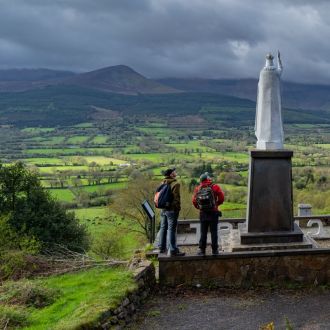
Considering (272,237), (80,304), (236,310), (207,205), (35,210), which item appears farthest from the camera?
(35,210)

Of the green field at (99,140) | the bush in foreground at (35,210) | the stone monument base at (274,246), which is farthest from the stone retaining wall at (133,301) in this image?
the green field at (99,140)

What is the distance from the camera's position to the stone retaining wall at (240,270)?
1099cm

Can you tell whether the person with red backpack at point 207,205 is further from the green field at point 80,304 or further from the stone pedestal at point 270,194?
the green field at point 80,304

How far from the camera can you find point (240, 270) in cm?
1101

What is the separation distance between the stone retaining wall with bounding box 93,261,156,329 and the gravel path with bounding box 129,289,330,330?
0.18 metres

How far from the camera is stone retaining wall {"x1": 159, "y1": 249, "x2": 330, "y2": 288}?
11.0m

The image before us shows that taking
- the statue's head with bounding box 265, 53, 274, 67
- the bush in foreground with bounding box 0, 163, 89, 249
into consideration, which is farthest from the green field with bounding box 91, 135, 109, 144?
the statue's head with bounding box 265, 53, 274, 67

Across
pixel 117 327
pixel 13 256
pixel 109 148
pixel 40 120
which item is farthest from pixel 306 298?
pixel 40 120

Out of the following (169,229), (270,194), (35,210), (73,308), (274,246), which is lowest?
(35,210)

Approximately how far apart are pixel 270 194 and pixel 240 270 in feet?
7.08

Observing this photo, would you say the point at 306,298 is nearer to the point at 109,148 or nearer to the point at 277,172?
the point at 277,172

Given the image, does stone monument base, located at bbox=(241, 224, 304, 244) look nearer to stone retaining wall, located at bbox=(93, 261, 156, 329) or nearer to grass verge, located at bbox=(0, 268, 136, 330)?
stone retaining wall, located at bbox=(93, 261, 156, 329)

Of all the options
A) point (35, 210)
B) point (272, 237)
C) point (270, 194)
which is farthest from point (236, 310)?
point (35, 210)

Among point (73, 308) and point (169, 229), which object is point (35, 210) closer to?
point (169, 229)
